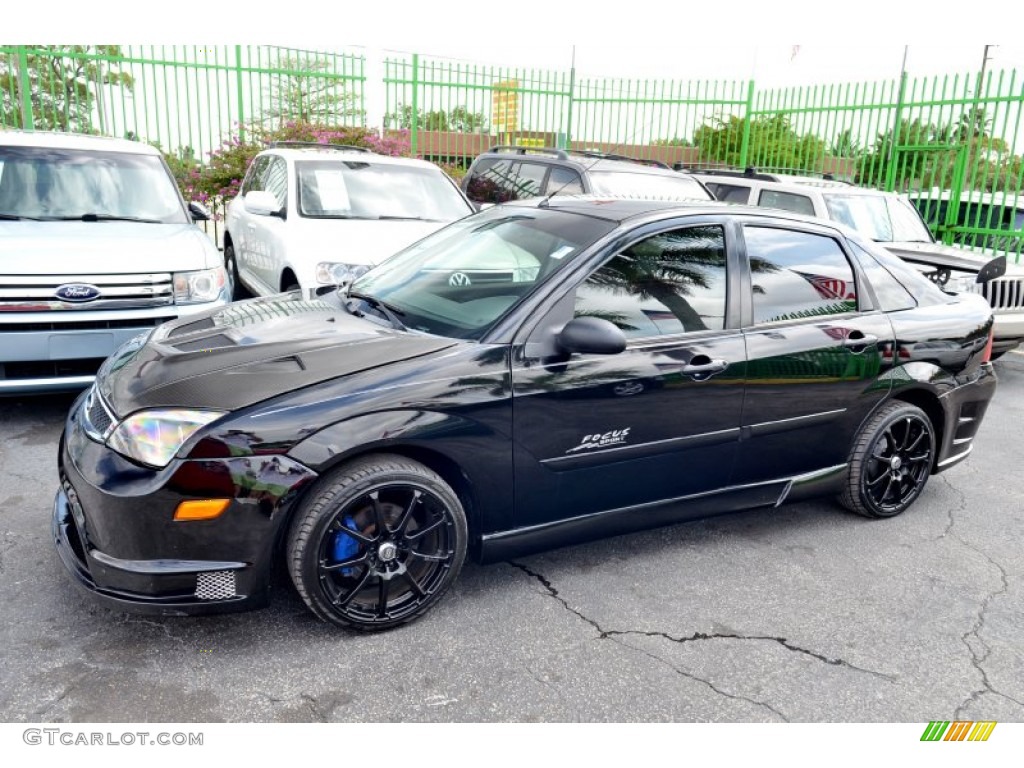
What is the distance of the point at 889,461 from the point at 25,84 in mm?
12942

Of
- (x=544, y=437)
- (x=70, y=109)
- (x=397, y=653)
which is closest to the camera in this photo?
(x=397, y=653)

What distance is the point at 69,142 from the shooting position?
20.7 feet

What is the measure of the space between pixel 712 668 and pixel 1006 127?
1037 centimetres

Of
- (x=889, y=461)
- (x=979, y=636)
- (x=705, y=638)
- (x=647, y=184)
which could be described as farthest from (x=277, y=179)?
(x=979, y=636)

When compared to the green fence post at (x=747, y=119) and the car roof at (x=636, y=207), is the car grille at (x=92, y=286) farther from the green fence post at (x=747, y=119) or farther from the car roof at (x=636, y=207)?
the green fence post at (x=747, y=119)


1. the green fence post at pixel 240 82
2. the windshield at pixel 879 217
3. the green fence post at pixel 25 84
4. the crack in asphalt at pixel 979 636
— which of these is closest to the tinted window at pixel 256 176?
the green fence post at pixel 240 82

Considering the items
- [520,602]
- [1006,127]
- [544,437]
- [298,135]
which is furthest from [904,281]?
[298,135]

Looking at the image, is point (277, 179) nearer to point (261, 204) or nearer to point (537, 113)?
point (261, 204)

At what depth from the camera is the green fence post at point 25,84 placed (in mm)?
12109

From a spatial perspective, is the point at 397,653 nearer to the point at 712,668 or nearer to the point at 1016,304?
the point at 712,668

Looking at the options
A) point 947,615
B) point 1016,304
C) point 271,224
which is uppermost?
point 271,224

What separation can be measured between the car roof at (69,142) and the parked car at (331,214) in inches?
36.5

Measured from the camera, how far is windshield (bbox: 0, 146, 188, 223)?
580 cm

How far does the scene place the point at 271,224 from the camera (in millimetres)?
7066
